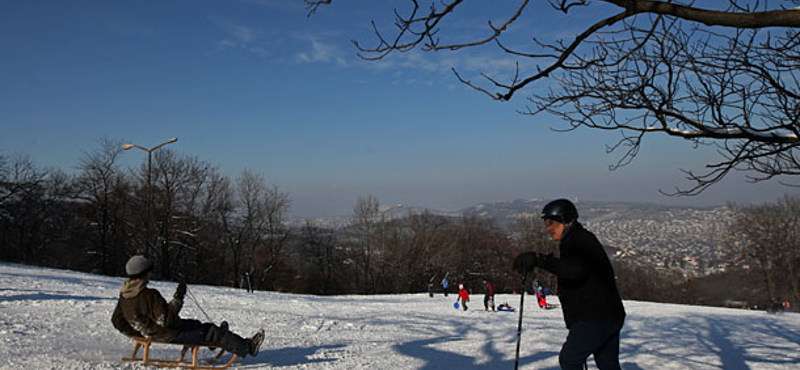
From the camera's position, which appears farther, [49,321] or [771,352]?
[771,352]

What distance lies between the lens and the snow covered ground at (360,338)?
24.0 feet

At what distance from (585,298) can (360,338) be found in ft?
22.6

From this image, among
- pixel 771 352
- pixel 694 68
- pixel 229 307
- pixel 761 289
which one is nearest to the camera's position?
pixel 694 68

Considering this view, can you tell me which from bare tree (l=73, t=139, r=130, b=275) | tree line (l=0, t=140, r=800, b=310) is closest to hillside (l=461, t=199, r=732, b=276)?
tree line (l=0, t=140, r=800, b=310)

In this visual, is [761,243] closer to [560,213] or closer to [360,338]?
[360,338]

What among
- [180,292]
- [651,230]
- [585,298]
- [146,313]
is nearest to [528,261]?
[585,298]

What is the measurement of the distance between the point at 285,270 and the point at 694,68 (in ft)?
185

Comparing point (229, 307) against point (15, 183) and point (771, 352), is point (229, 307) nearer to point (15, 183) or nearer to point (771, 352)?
point (771, 352)

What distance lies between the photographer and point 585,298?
448cm

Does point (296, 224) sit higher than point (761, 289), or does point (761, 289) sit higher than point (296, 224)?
point (296, 224)

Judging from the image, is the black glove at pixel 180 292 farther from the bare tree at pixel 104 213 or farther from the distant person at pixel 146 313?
the bare tree at pixel 104 213

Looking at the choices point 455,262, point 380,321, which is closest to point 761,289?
point 455,262

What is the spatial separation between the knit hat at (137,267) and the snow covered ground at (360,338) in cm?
125

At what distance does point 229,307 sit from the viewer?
45.7 feet
